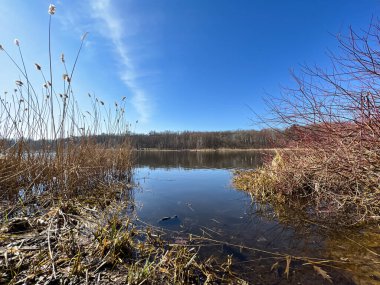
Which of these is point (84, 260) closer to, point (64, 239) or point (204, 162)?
point (64, 239)

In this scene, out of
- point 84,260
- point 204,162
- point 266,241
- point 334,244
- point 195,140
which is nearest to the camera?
point 84,260

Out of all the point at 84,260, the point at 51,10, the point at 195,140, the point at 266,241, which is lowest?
the point at 266,241

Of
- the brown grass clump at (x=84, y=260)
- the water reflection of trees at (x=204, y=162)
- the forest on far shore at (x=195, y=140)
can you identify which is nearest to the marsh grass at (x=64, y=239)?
the brown grass clump at (x=84, y=260)

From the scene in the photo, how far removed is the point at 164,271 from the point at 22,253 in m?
1.39

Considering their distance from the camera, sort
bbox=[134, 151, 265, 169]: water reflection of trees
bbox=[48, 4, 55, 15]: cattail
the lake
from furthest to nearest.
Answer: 1. bbox=[134, 151, 265, 169]: water reflection of trees
2. bbox=[48, 4, 55, 15]: cattail
3. the lake

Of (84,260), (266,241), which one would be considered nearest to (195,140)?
(266,241)

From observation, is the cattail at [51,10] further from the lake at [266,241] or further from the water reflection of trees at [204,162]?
the water reflection of trees at [204,162]

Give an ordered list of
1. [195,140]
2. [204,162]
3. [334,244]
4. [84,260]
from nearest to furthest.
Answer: [84,260] < [334,244] < [204,162] < [195,140]

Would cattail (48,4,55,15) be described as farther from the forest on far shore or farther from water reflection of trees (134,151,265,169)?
the forest on far shore

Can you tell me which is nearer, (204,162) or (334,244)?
(334,244)

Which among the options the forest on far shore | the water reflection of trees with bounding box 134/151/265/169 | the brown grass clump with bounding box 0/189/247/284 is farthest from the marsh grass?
the forest on far shore

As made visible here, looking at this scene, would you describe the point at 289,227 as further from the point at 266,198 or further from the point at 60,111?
the point at 60,111

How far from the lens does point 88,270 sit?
191 cm

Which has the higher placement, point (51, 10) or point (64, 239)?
point (51, 10)
